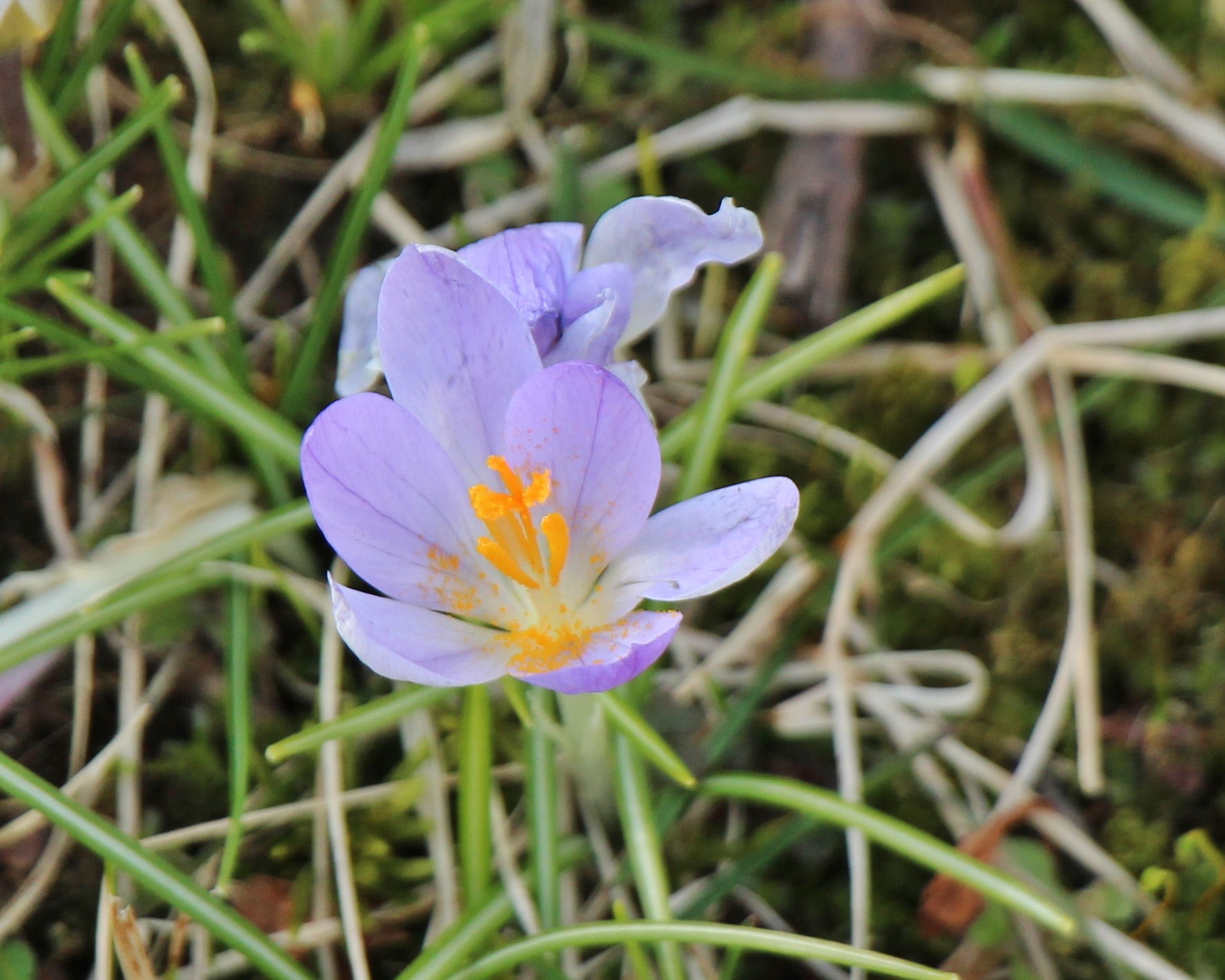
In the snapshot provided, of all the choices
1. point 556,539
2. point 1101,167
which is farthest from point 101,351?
point 1101,167

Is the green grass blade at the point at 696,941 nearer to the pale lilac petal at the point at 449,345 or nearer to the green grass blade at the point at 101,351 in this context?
the pale lilac petal at the point at 449,345

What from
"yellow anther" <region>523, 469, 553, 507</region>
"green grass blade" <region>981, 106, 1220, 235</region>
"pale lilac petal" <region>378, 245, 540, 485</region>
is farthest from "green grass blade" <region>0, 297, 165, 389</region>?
"green grass blade" <region>981, 106, 1220, 235</region>

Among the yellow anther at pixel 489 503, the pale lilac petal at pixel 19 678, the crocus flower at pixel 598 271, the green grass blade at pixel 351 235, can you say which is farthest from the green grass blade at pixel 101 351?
the yellow anther at pixel 489 503

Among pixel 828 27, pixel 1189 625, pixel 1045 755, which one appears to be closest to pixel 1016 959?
pixel 1045 755

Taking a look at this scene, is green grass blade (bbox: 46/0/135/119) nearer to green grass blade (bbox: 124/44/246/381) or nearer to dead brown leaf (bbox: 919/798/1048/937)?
green grass blade (bbox: 124/44/246/381)

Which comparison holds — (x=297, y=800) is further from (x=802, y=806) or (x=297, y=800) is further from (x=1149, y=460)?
(x=1149, y=460)
